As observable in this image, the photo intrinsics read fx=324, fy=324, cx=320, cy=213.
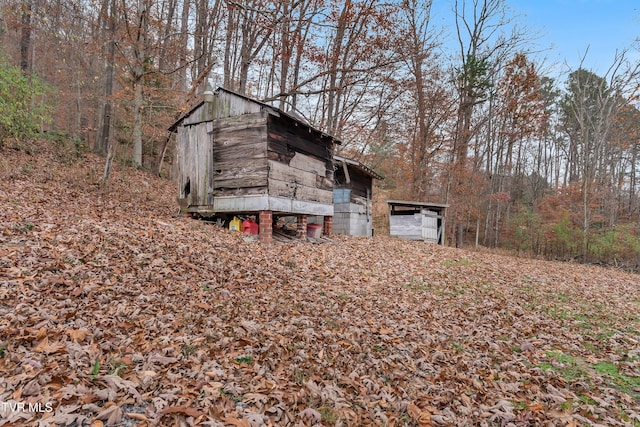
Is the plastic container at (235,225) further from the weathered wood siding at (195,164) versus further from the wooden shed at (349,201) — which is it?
the wooden shed at (349,201)

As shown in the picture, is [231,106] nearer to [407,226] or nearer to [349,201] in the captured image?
[349,201]

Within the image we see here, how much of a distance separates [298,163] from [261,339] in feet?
25.3

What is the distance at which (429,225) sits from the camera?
20.7m

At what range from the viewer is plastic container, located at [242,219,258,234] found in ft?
34.1

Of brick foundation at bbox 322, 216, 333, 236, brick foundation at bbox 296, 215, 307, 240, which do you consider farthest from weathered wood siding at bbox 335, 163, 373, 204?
brick foundation at bbox 296, 215, 307, 240

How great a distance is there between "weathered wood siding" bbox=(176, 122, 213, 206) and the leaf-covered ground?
232 cm

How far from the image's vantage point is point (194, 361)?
3.52m

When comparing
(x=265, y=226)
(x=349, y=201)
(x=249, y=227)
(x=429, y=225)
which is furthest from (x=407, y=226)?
(x=265, y=226)

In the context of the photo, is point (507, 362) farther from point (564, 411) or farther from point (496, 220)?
point (496, 220)

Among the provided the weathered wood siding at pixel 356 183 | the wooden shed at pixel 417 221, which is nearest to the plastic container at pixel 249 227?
the weathered wood siding at pixel 356 183

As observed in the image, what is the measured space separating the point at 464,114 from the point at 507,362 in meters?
22.4

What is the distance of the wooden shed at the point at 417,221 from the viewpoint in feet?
65.1

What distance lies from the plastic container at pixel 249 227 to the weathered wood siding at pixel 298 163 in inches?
51.6

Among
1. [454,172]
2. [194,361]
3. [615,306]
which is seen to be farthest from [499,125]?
[194,361]
